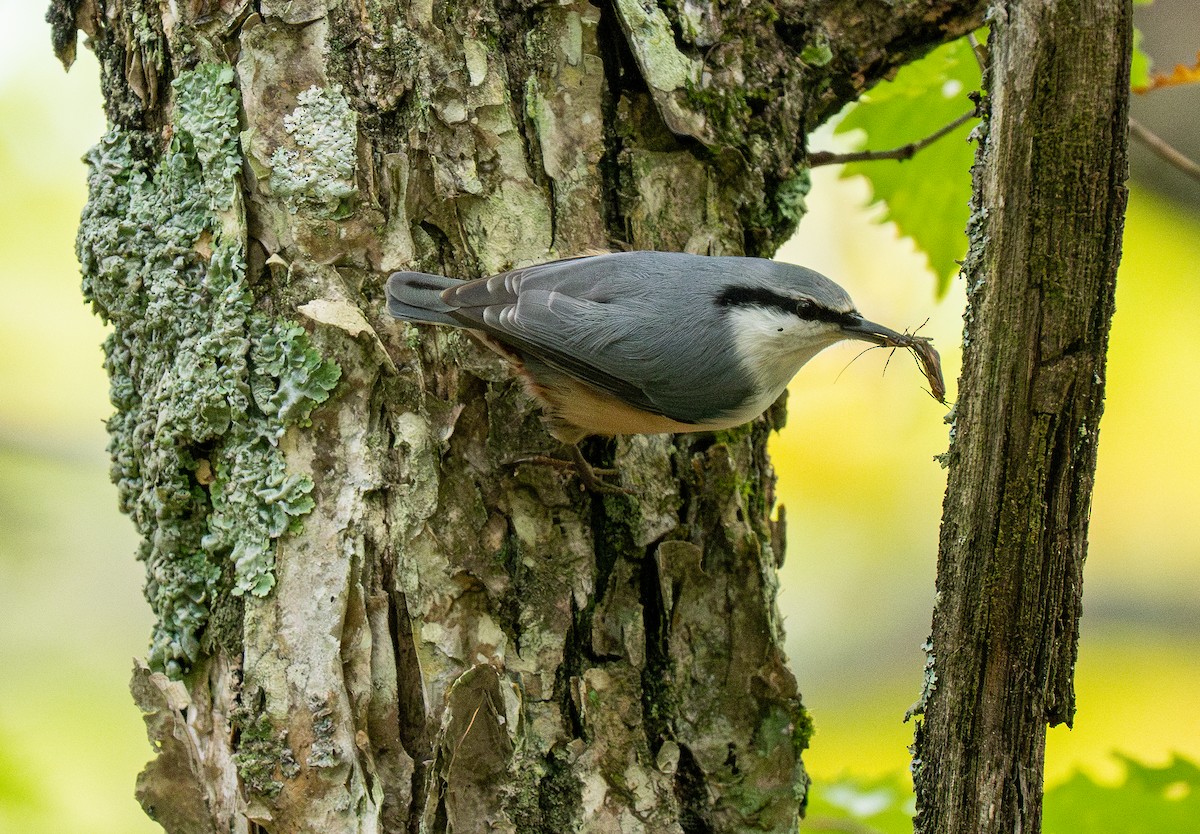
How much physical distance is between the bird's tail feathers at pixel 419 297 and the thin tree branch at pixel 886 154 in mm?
995

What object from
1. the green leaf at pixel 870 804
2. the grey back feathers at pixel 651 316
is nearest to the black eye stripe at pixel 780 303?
the grey back feathers at pixel 651 316

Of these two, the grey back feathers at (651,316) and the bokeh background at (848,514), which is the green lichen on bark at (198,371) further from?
the bokeh background at (848,514)

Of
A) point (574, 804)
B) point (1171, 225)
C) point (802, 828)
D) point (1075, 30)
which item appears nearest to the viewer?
point (1075, 30)

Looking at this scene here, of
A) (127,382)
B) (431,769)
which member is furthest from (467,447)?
(127,382)

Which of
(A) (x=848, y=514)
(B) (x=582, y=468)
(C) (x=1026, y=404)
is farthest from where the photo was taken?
(A) (x=848, y=514)

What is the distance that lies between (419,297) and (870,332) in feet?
2.83

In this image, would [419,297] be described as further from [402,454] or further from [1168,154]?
[1168,154]

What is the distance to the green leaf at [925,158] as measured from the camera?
2.46m

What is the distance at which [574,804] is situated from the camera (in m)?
1.76

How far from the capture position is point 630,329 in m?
2.04

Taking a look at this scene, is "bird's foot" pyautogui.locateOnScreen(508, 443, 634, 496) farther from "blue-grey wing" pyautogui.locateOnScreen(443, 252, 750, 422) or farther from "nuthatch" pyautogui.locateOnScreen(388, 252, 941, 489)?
"blue-grey wing" pyautogui.locateOnScreen(443, 252, 750, 422)

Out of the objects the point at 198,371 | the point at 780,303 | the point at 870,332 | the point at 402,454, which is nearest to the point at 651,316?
the point at 780,303

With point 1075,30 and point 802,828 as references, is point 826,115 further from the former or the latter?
point 802,828

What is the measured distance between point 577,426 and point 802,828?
97cm
